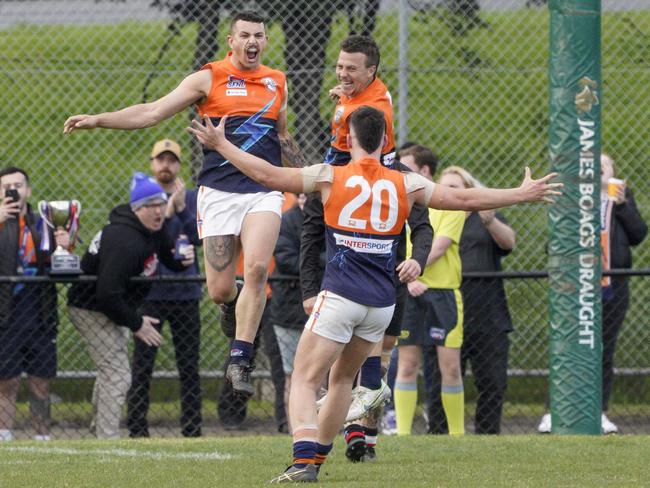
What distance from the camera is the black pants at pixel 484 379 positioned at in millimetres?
9828

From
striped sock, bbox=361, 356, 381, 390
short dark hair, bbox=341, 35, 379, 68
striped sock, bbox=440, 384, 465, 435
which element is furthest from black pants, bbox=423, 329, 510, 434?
short dark hair, bbox=341, 35, 379, 68

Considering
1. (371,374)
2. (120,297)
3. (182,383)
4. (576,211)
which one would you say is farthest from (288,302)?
(371,374)

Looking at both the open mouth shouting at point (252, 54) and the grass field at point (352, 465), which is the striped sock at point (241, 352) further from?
the open mouth shouting at point (252, 54)

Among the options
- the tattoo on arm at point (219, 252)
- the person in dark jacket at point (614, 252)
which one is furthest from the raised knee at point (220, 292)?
the person in dark jacket at point (614, 252)

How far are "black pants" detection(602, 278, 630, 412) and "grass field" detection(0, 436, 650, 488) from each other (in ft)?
5.66

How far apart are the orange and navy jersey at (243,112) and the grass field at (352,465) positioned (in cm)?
170

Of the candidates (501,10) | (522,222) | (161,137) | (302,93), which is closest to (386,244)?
(302,93)

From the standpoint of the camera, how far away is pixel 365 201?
614cm

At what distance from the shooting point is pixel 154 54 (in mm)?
13891

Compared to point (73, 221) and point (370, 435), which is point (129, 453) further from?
point (73, 221)

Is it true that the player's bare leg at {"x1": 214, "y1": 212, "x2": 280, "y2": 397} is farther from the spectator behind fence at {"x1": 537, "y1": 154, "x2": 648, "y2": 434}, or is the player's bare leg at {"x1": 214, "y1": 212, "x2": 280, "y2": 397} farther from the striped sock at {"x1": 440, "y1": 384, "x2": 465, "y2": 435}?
the spectator behind fence at {"x1": 537, "y1": 154, "x2": 648, "y2": 434}

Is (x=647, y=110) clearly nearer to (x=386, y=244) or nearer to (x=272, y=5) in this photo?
(x=272, y=5)

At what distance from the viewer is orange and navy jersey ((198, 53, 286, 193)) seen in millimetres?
7414

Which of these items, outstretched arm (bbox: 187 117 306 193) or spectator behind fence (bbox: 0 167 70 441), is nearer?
outstretched arm (bbox: 187 117 306 193)
